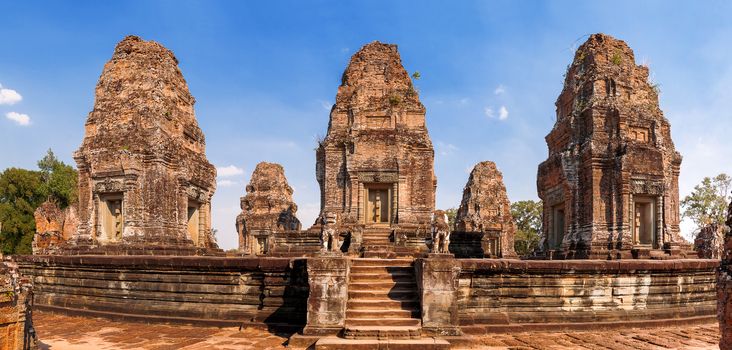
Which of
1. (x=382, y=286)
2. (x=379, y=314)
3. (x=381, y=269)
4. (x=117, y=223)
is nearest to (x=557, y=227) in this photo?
(x=381, y=269)

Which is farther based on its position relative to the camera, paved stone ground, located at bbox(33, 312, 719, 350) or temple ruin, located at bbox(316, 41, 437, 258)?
temple ruin, located at bbox(316, 41, 437, 258)

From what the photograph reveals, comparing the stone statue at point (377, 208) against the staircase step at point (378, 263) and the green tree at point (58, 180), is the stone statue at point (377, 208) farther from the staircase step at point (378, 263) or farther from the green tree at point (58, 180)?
the green tree at point (58, 180)

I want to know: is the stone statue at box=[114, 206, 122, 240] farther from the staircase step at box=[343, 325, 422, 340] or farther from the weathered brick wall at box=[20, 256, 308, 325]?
the staircase step at box=[343, 325, 422, 340]

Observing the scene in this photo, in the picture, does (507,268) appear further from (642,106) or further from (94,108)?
(94,108)

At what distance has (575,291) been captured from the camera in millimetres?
9500

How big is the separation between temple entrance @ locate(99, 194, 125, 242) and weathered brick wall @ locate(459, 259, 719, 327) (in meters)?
10.7

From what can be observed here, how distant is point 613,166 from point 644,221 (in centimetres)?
212

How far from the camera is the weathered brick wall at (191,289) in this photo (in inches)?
366

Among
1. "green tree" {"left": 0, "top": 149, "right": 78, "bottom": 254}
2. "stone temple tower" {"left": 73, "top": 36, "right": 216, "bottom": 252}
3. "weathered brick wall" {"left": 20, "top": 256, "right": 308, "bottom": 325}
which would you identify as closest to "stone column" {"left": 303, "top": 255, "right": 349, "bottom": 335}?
"weathered brick wall" {"left": 20, "top": 256, "right": 308, "bottom": 325}

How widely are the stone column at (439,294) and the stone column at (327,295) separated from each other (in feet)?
4.29

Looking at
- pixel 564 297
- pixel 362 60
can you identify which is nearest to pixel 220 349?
pixel 564 297

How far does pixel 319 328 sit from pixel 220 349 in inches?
60.4

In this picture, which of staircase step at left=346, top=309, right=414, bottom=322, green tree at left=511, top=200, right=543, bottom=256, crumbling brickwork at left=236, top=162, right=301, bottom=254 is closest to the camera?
staircase step at left=346, top=309, right=414, bottom=322

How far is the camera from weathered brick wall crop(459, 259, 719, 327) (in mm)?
9039
